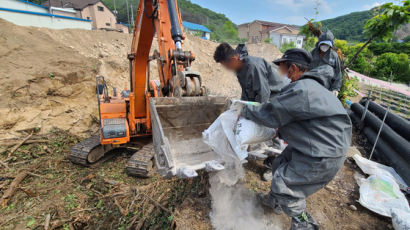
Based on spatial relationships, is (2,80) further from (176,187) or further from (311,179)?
(311,179)

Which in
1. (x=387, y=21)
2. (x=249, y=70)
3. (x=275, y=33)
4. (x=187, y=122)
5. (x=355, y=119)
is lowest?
(x=355, y=119)

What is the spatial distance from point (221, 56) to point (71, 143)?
463 cm

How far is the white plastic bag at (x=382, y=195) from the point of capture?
278cm

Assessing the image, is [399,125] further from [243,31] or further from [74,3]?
[243,31]

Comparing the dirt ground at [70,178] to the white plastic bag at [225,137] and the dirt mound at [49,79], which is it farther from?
the white plastic bag at [225,137]

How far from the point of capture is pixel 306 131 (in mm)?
1972

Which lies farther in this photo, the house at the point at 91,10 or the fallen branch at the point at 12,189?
the house at the point at 91,10

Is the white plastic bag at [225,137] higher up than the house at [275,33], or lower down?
lower down

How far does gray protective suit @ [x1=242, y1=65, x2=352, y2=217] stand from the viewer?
1.86m

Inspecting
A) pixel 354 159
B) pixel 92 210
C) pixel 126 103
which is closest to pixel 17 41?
pixel 126 103

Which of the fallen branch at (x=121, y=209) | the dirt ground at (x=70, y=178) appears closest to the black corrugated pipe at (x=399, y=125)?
the dirt ground at (x=70, y=178)

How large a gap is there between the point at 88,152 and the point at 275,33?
43.0 metres

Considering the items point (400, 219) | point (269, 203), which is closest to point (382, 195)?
point (400, 219)

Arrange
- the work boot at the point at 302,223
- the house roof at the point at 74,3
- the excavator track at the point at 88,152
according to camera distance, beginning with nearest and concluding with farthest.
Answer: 1. the work boot at the point at 302,223
2. the excavator track at the point at 88,152
3. the house roof at the point at 74,3
